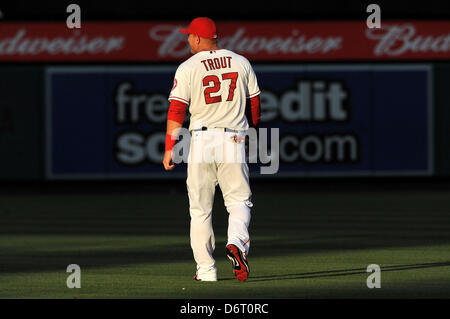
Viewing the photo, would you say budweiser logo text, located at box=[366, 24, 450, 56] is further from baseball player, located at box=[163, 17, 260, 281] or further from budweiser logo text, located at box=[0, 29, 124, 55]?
baseball player, located at box=[163, 17, 260, 281]

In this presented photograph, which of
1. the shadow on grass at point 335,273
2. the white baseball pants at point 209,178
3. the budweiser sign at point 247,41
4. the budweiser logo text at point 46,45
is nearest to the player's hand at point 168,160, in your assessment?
the white baseball pants at point 209,178

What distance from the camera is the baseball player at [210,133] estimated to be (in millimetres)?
10016

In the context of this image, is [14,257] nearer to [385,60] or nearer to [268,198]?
[268,198]

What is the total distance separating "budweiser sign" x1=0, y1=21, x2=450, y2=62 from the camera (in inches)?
1145

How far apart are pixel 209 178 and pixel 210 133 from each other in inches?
15.8

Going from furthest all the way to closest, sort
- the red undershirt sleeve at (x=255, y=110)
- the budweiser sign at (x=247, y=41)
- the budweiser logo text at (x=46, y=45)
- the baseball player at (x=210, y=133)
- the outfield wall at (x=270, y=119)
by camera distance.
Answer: the outfield wall at (x=270, y=119)
the budweiser sign at (x=247, y=41)
the budweiser logo text at (x=46, y=45)
the red undershirt sleeve at (x=255, y=110)
the baseball player at (x=210, y=133)

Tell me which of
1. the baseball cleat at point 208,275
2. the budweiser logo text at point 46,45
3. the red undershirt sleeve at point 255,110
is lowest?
the baseball cleat at point 208,275

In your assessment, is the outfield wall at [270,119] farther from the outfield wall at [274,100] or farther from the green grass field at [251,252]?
the green grass field at [251,252]

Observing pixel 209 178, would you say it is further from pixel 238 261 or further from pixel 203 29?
pixel 203 29

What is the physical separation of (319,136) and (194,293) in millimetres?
20221

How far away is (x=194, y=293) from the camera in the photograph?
9.39 meters

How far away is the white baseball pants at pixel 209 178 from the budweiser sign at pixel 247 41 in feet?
62.6

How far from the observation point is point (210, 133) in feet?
32.9
